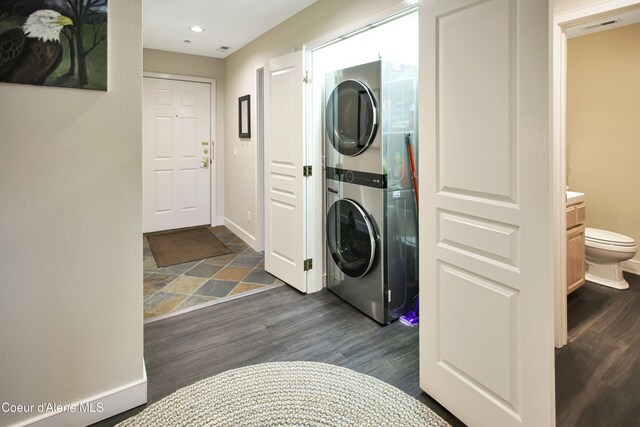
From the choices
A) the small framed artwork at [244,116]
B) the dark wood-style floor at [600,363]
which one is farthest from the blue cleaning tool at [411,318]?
the small framed artwork at [244,116]

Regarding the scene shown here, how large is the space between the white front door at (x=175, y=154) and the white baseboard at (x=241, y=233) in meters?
0.44

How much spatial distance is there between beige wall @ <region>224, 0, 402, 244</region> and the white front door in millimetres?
361

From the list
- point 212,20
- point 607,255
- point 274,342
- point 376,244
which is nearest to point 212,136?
point 212,20

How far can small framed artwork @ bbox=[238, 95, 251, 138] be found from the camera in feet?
14.2

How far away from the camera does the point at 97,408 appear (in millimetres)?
1675

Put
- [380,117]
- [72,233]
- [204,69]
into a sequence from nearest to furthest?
[72,233] → [380,117] → [204,69]

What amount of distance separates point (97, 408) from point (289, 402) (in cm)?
90

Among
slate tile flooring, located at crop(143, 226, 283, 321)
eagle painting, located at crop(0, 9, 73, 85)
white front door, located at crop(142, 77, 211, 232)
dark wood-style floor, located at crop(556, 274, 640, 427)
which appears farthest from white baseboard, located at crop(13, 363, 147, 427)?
white front door, located at crop(142, 77, 211, 232)

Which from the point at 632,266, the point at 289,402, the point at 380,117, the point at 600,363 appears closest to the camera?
the point at 289,402

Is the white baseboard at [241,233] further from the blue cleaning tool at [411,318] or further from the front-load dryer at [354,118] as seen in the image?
the blue cleaning tool at [411,318]

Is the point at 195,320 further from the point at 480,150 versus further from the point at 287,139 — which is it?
the point at 480,150

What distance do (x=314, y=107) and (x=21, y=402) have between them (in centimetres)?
251

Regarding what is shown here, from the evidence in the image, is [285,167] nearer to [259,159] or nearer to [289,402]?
[259,159]

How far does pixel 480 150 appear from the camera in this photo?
4.69ft
